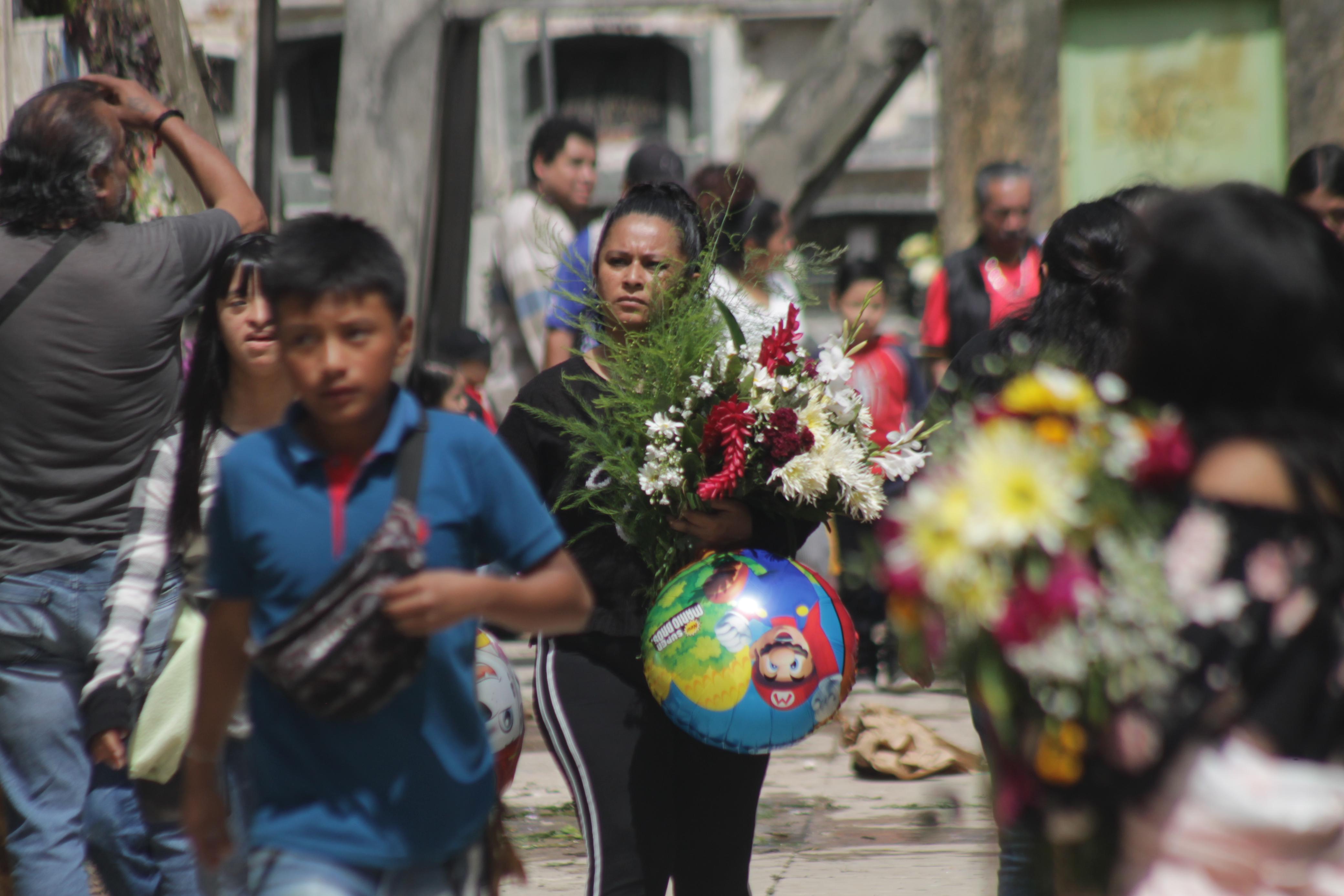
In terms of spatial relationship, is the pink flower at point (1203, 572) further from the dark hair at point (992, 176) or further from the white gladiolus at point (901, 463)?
the dark hair at point (992, 176)

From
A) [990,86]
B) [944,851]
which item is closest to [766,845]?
[944,851]

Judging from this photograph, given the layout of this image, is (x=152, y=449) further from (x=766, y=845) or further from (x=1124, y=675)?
(x=766, y=845)

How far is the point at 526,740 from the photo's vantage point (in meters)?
7.58

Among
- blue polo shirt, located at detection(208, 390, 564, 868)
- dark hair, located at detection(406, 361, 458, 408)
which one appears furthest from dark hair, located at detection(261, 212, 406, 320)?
dark hair, located at detection(406, 361, 458, 408)

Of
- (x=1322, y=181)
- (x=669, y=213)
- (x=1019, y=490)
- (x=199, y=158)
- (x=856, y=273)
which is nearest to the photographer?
(x=1019, y=490)

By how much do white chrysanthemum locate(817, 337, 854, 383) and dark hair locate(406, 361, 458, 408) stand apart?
179 inches

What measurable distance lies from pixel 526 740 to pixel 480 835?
16.1 feet

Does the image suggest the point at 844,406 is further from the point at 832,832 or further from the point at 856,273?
the point at 856,273

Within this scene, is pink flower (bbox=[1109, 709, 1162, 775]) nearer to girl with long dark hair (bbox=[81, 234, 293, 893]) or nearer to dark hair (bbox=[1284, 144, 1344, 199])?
girl with long dark hair (bbox=[81, 234, 293, 893])

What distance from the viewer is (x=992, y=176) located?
7.24 meters

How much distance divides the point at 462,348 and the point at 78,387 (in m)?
5.31

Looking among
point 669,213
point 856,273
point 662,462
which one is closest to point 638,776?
point 662,462

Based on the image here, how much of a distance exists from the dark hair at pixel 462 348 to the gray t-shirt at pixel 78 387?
200 inches

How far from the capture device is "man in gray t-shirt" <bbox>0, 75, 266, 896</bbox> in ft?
12.1
